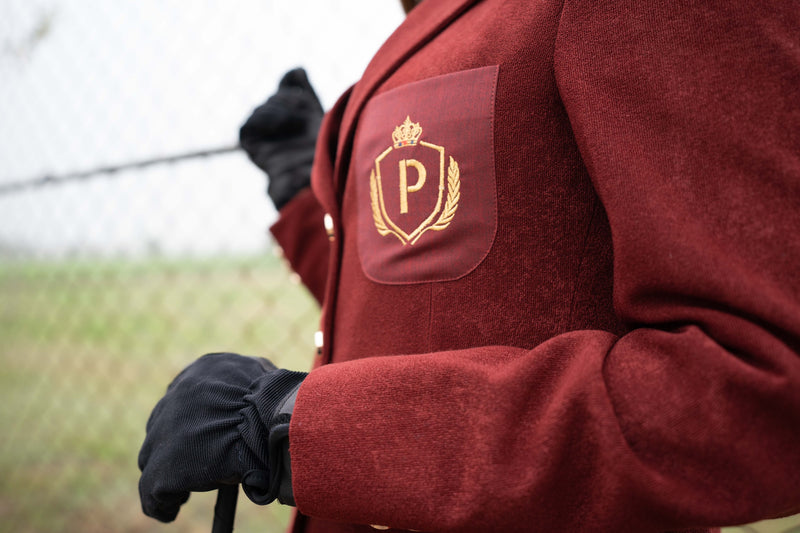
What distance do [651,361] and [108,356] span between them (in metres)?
3.00

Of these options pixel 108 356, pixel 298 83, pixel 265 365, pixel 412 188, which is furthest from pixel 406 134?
pixel 108 356

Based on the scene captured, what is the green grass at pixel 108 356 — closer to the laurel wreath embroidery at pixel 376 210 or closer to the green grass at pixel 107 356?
the green grass at pixel 107 356

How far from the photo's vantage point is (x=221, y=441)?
58cm

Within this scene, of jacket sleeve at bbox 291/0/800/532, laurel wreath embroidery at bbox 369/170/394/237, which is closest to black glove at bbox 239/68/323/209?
laurel wreath embroidery at bbox 369/170/394/237

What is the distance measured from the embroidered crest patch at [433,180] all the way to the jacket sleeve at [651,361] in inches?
4.8

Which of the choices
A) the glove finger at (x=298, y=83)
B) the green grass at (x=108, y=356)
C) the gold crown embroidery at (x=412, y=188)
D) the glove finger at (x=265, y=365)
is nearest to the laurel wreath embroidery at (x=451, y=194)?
the gold crown embroidery at (x=412, y=188)

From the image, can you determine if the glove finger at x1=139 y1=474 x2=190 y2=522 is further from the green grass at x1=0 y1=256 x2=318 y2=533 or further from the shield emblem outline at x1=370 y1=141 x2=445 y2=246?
the green grass at x1=0 y1=256 x2=318 y2=533

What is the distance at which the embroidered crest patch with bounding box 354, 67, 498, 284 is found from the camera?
0.62 metres

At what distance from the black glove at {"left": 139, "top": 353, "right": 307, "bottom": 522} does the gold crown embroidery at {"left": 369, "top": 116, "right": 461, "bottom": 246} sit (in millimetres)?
213

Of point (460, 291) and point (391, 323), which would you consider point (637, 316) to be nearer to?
point (460, 291)

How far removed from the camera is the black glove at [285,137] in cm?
115

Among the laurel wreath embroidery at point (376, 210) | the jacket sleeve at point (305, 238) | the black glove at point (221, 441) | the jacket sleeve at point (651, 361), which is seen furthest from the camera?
the jacket sleeve at point (305, 238)

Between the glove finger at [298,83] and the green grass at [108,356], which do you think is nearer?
the glove finger at [298,83]

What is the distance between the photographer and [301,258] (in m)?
1.17
